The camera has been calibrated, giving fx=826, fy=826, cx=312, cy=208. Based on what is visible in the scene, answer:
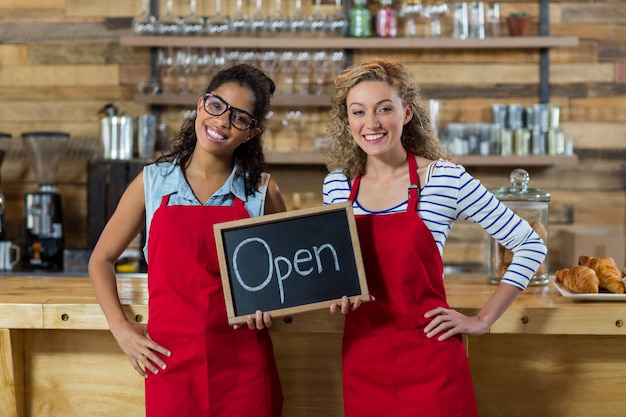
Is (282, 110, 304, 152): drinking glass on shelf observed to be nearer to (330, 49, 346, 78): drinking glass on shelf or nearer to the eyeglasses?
(330, 49, 346, 78): drinking glass on shelf

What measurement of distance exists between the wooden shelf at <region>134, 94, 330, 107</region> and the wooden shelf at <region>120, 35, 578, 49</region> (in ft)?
0.87

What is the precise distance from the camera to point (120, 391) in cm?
221

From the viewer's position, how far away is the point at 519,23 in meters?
4.43

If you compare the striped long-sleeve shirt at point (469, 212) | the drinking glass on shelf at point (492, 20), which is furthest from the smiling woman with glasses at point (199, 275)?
the drinking glass on shelf at point (492, 20)

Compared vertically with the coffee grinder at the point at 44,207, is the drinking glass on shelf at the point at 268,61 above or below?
above

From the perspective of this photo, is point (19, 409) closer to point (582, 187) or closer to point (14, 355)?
point (14, 355)

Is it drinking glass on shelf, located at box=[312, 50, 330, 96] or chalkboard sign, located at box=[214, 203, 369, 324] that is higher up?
drinking glass on shelf, located at box=[312, 50, 330, 96]

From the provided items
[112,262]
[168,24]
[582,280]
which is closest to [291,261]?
[112,262]

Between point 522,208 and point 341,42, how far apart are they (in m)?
2.22

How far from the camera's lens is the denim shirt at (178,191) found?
6.31ft

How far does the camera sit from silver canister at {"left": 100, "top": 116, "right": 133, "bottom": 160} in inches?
169

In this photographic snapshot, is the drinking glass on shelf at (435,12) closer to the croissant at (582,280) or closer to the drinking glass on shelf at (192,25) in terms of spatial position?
the drinking glass on shelf at (192,25)

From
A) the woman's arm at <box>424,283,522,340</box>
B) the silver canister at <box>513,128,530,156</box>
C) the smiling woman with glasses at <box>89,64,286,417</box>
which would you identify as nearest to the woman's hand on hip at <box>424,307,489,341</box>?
the woman's arm at <box>424,283,522,340</box>

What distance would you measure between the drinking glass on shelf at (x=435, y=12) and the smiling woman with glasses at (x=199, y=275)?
8.69ft
